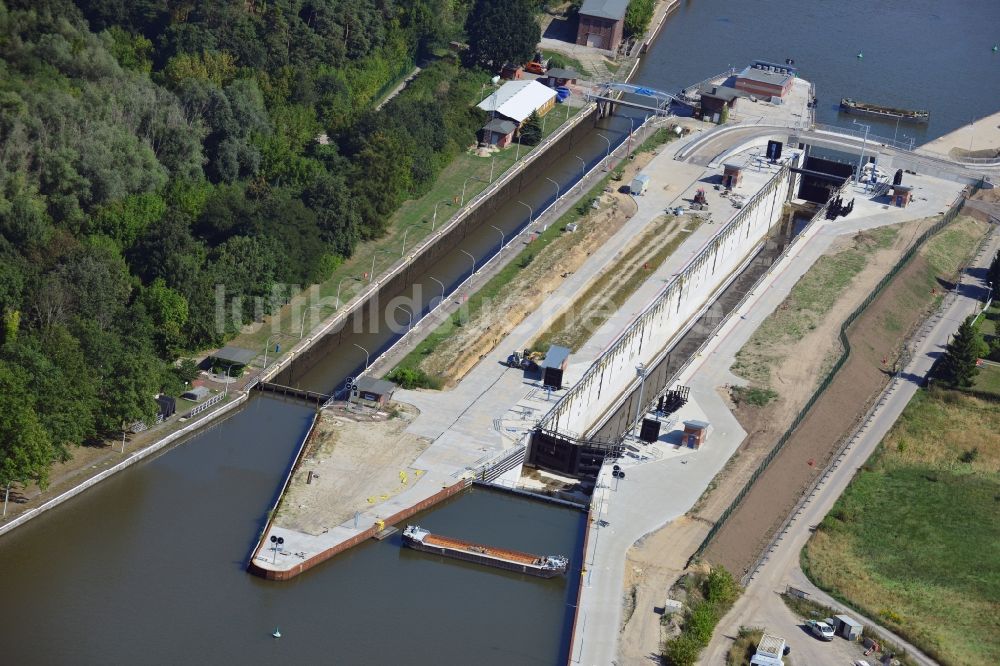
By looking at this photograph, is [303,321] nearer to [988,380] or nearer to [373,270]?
[373,270]

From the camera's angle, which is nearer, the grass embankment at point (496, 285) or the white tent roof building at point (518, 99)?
the grass embankment at point (496, 285)

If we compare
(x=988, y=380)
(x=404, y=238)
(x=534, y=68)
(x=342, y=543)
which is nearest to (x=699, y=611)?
(x=342, y=543)

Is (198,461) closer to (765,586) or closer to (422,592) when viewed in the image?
(422,592)

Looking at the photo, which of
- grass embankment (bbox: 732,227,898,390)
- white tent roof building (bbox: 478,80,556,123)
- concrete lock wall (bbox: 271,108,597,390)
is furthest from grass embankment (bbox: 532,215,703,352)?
white tent roof building (bbox: 478,80,556,123)

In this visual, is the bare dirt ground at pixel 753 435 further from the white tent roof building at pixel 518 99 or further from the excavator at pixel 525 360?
the white tent roof building at pixel 518 99

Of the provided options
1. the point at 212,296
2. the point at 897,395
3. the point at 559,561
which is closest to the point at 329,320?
the point at 212,296

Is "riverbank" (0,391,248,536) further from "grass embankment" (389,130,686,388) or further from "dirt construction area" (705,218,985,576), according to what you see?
"dirt construction area" (705,218,985,576)

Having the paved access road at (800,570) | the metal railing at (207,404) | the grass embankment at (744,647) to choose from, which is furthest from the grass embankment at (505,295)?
the grass embankment at (744,647)
